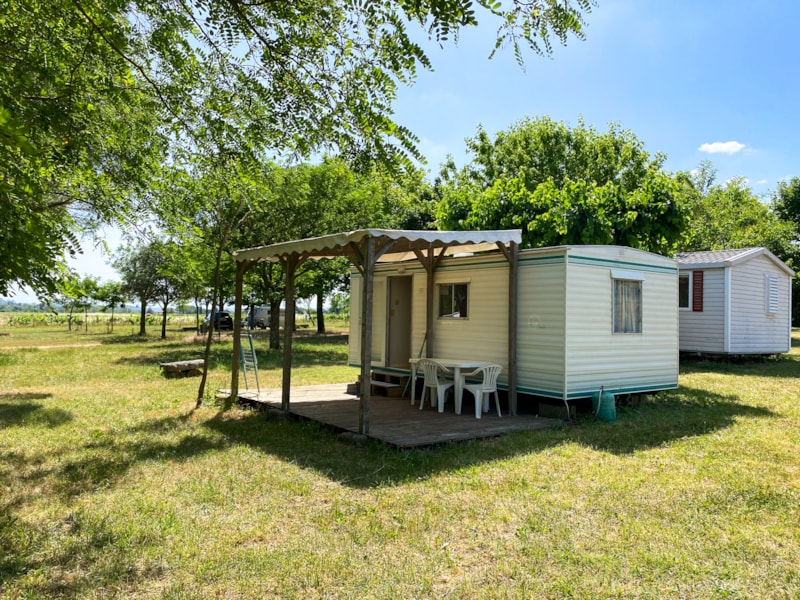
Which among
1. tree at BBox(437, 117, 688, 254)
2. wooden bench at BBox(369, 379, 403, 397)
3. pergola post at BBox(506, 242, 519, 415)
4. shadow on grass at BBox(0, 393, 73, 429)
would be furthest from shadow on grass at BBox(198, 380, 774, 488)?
tree at BBox(437, 117, 688, 254)

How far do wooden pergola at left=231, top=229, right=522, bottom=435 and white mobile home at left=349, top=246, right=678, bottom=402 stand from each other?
0.44 ft

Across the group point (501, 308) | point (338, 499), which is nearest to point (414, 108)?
point (338, 499)

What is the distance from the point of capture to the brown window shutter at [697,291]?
52.5 ft

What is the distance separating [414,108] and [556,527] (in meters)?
3.38

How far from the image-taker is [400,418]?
25.5 feet

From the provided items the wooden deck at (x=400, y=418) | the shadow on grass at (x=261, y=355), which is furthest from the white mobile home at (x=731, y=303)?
the wooden deck at (x=400, y=418)

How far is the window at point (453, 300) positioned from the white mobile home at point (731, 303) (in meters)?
9.63

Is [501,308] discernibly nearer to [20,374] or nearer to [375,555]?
[375,555]

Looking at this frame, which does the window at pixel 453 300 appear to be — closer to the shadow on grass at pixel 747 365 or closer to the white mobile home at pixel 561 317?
the white mobile home at pixel 561 317

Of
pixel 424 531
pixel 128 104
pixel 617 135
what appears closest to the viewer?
pixel 424 531

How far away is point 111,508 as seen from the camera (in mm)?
4543

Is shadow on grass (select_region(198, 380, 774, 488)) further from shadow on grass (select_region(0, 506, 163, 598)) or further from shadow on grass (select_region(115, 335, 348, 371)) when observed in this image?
shadow on grass (select_region(115, 335, 348, 371))

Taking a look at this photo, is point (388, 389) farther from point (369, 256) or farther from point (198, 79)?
point (198, 79)

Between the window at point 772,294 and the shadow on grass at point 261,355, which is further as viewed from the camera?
the window at point 772,294
